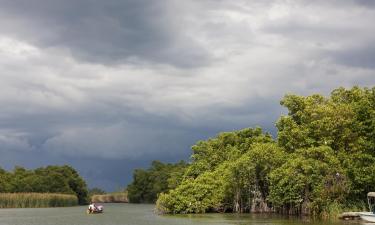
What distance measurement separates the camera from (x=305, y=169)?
2271 inches

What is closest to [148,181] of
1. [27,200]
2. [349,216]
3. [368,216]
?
[27,200]

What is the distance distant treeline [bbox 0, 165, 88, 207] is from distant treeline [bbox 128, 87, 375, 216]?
73583 millimetres

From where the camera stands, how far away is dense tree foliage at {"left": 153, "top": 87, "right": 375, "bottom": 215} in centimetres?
5634

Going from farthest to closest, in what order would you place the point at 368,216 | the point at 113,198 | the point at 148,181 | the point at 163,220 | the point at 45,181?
the point at 113,198 → the point at 148,181 → the point at 45,181 → the point at 163,220 → the point at 368,216

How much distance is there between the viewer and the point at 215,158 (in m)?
88.9

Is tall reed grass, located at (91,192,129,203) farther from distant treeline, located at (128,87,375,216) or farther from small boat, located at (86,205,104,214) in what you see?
distant treeline, located at (128,87,375,216)

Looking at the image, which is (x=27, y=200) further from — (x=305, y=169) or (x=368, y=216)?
(x=368, y=216)

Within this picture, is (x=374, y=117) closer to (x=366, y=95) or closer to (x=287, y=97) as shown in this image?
(x=366, y=95)

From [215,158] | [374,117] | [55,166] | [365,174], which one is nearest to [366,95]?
[374,117]

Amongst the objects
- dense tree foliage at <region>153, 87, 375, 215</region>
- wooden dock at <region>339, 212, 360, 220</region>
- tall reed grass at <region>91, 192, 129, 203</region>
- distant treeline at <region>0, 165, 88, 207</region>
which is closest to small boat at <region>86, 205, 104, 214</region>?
dense tree foliage at <region>153, 87, 375, 215</region>

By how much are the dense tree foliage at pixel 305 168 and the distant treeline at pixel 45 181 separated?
7435cm

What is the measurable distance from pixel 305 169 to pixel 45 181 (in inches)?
4002

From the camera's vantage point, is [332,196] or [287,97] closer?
[332,196]

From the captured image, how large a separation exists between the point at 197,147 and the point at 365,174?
40232 mm
